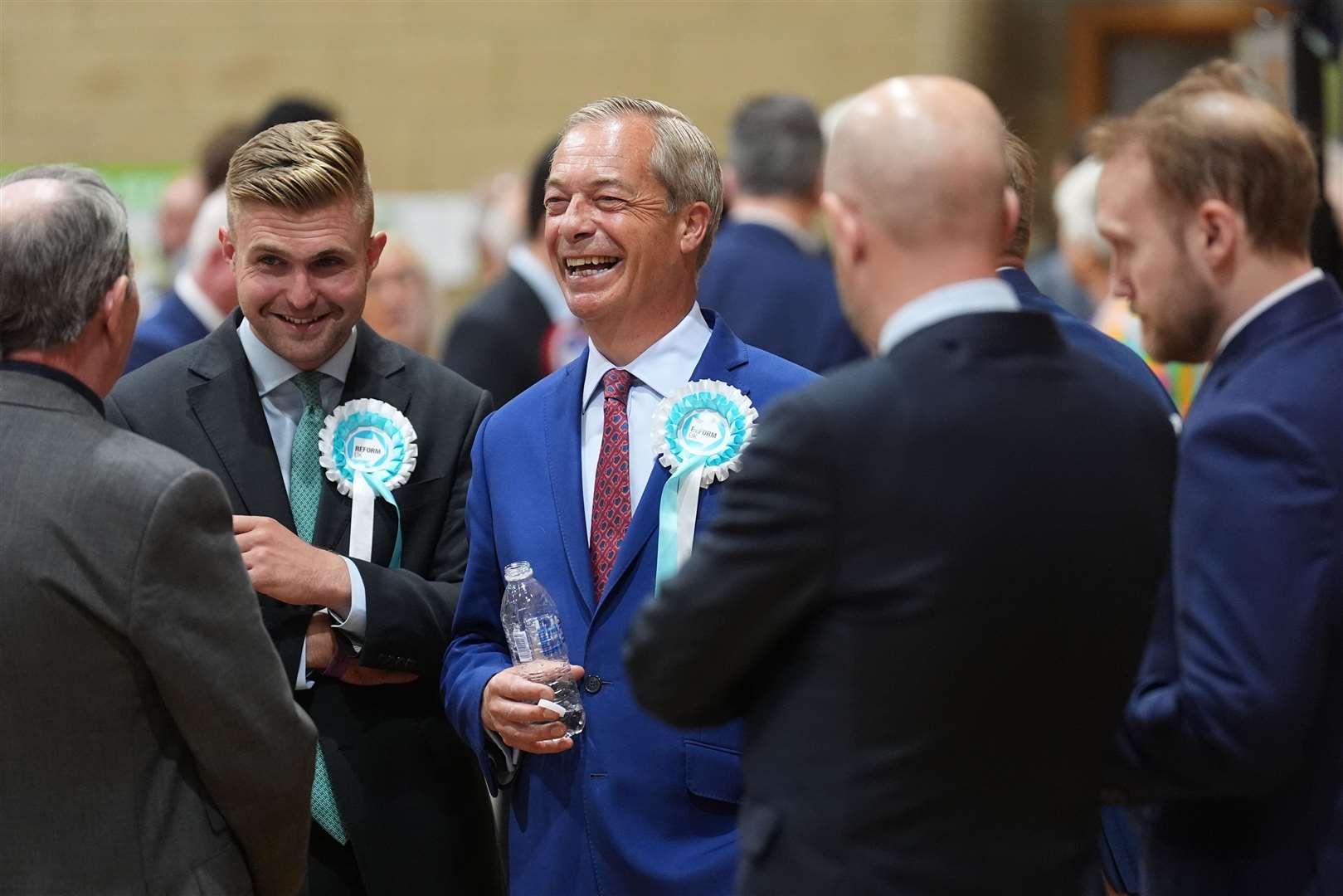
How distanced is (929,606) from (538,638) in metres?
0.96

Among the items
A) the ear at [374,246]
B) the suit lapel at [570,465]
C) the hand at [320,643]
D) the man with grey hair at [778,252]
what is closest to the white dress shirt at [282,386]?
the ear at [374,246]

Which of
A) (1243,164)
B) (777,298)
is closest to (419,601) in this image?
(1243,164)

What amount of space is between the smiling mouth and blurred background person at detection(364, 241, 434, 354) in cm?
220

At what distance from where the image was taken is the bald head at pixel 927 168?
1845mm

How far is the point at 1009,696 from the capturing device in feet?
5.98

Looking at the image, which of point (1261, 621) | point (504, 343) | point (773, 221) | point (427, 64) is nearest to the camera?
point (1261, 621)

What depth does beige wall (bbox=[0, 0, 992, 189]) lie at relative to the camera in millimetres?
7945

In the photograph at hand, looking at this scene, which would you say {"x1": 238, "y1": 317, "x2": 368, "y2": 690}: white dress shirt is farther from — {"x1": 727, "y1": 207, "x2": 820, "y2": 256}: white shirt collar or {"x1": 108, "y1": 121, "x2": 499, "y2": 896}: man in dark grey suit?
{"x1": 727, "y1": 207, "x2": 820, "y2": 256}: white shirt collar

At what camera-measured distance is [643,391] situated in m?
Answer: 2.72

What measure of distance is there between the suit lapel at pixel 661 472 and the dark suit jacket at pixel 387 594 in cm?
37

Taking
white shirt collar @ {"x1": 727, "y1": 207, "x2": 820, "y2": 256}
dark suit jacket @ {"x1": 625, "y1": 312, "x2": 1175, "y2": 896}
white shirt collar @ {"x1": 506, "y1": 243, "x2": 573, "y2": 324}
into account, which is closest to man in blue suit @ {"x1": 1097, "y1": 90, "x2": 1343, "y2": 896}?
dark suit jacket @ {"x1": 625, "y1": 312, "x2": 1175, "y2": 896}

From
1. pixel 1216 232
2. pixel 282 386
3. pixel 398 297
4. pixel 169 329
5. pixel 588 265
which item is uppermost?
pixel 1216 232

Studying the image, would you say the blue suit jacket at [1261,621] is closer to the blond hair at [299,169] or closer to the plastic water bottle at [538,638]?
the plastic water bottle at [538,638]

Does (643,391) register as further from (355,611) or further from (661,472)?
(355,611)
